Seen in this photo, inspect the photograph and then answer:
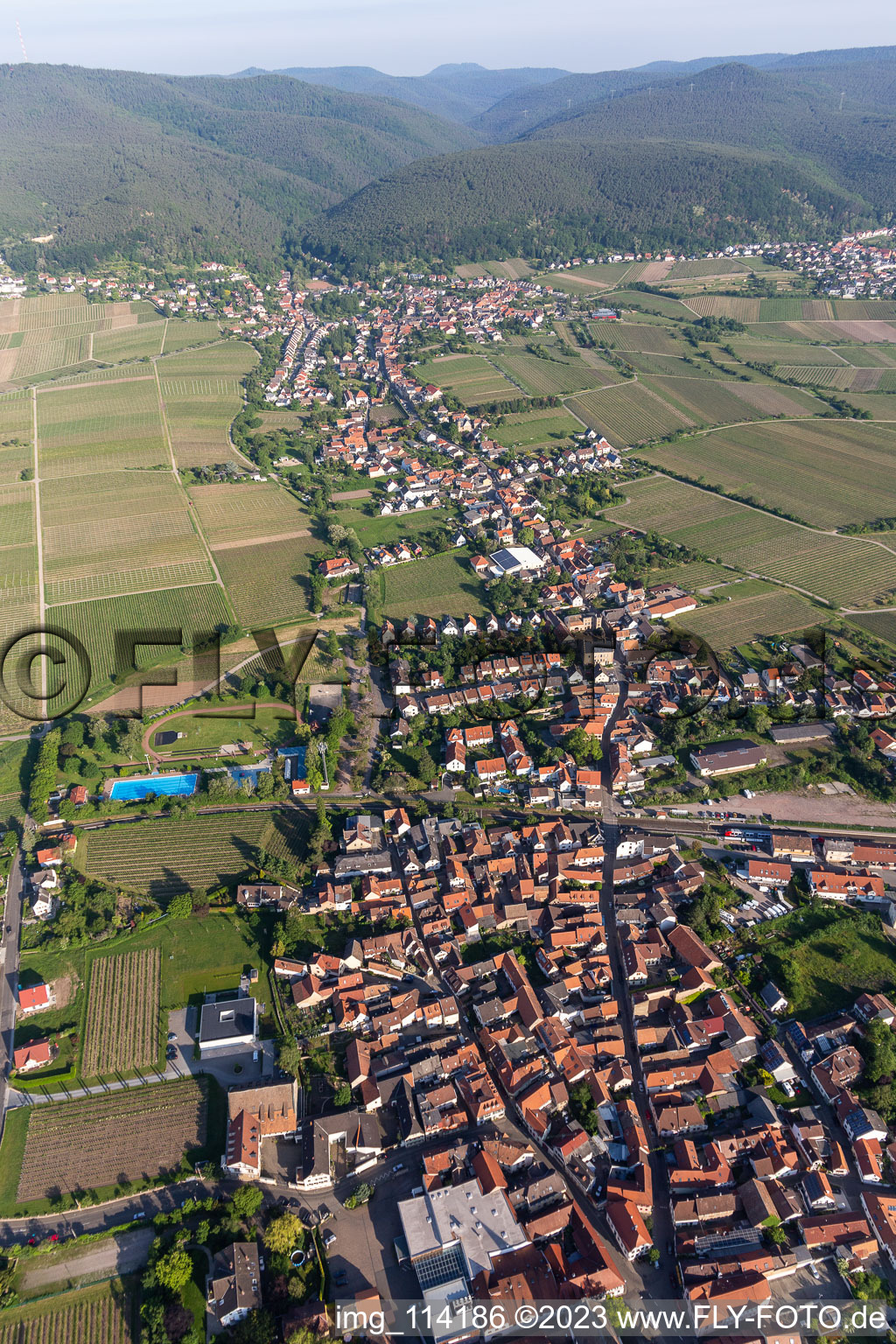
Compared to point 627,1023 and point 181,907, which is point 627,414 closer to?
point 627,1023

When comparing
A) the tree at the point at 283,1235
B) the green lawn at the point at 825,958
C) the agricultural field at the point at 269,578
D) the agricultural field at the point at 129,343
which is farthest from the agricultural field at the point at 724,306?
the tree at the point at 283,1235

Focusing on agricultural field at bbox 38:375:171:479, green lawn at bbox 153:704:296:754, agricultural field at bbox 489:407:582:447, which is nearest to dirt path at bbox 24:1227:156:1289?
green lawn at bbox 153:704:296:754

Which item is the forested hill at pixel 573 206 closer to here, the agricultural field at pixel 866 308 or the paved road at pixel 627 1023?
the agricultural field at pixel 866 308

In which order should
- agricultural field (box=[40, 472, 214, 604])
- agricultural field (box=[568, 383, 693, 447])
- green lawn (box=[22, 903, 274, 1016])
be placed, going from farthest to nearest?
1. agricultural field (box=[568, 383, 693, 447])
2. agricultural field (box=[40, 472, 214, 604])
3. green lawn (box=[22, 903, 274, 1016])

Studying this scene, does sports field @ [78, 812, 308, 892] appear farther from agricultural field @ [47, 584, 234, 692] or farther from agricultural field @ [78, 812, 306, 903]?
agricultural field @ [47, 584, 234, 692]


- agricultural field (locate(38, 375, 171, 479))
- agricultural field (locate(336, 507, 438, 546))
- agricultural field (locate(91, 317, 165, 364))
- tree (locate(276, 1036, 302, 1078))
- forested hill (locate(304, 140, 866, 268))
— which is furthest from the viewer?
forested hill (locate(304, 140, 866, 268))

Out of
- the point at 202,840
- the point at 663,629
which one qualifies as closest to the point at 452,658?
the point at 663,629
